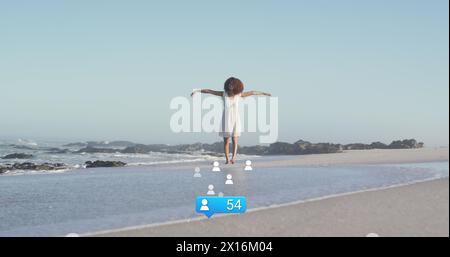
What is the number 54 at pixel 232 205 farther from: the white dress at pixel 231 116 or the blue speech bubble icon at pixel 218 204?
the white dress at pixel 231 116

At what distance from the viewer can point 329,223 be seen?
4309mm

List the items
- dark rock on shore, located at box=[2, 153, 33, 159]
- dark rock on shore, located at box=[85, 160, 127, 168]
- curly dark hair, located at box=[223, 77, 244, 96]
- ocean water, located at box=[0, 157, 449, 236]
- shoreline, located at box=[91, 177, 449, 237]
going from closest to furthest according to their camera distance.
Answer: shoreline, located at box=[91, 177, 449, 237] → curly dark hair, located at box=[223, 77, 244, 96] → ocean water, located at box=[0, 157, 449, 236] → dark rock on shore, located at box=[2, 153, 33, 159] → dark rock on shore, located at box=[85, 160, 127, 168]

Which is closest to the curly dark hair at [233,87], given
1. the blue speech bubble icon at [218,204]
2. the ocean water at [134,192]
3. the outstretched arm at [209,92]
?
the outstretched arm at [209,92]

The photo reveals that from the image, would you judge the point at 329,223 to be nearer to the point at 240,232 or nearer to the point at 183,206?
the point at 240,232

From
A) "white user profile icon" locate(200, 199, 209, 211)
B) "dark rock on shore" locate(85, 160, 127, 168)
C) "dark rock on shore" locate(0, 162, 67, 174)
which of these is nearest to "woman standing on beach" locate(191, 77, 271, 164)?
"white user profile icon" locate(200, 199, 209, 211)

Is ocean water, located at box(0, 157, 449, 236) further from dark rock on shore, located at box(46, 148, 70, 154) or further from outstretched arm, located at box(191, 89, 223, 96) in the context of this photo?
dark rock on shore, located at box(46, 148, 70, 154)

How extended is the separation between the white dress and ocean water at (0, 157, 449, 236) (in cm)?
94

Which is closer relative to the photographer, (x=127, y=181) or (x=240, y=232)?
(x=240, y=232)

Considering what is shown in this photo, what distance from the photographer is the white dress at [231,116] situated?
15.0 ft

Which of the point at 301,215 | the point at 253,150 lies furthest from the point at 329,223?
the point at 253,150

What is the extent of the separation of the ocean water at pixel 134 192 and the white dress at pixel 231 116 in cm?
94

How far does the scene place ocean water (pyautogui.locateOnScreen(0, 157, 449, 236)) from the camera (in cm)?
471
